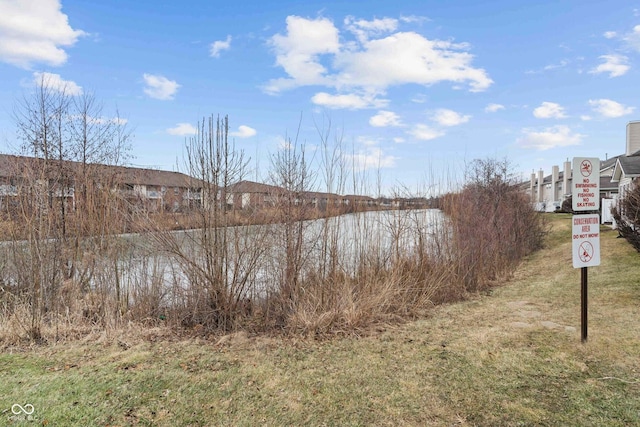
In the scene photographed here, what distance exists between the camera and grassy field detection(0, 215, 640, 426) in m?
2.36

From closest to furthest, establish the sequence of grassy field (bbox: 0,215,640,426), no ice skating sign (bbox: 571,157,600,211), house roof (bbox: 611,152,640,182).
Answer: grassy field (bbox: 0,215,640,426)
no ice skating sign (bbox: 571,157,600,211)
house roof (bbox: 611,152,640,182)

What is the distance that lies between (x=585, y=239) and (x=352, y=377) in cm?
274

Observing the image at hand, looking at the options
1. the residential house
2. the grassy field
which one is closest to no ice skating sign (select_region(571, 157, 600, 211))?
the grassy field

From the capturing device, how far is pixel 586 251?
3455 mm

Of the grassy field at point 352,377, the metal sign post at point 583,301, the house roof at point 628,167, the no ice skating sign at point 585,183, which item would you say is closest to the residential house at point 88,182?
the grassy field at point 352,377

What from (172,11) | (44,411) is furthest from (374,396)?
(172,11)

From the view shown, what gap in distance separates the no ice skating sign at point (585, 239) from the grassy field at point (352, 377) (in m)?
0.90

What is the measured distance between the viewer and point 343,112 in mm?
5332

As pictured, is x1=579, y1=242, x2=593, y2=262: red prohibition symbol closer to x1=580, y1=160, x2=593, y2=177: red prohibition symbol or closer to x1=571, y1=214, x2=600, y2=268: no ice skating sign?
x1=571, y1=214, x2=600, y2=268: no ice skating sign

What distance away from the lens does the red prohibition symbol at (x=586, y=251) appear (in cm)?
343

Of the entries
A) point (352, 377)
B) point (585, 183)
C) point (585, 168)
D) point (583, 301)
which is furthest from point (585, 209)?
point (352, 377)

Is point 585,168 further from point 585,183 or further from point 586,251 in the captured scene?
point 586,251

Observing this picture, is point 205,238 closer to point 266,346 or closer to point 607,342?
point 266,346

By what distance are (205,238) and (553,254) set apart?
11.4 meters
